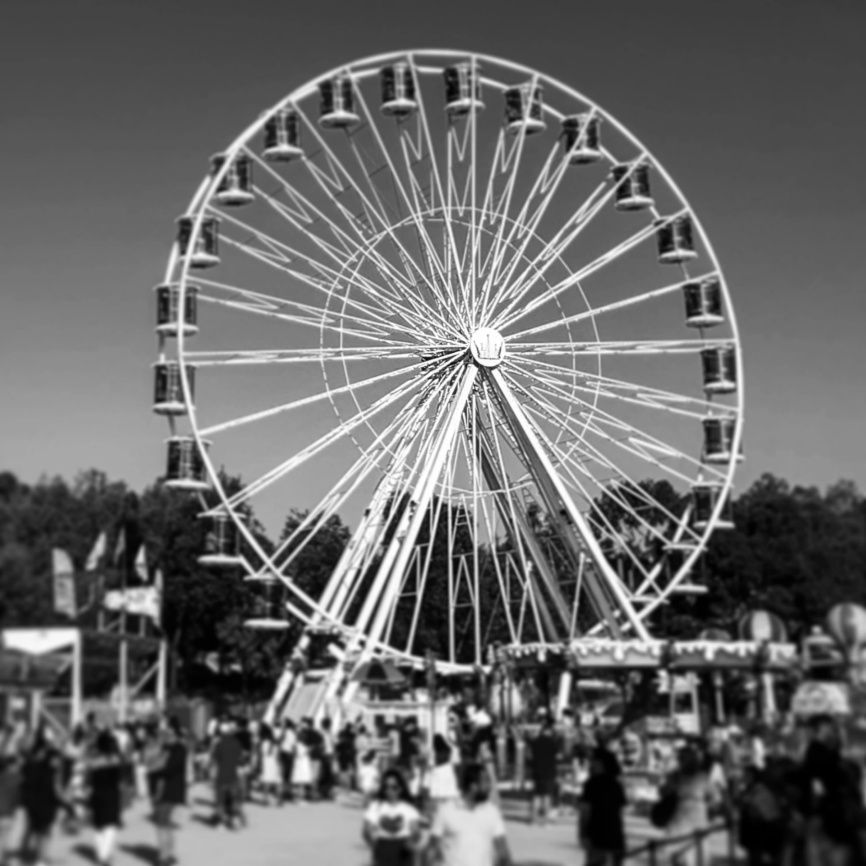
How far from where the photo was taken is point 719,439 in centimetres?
3516

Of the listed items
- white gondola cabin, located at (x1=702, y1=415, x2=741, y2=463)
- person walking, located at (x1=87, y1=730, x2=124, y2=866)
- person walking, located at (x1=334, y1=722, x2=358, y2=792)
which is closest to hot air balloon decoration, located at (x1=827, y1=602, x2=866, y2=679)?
person walking, located at (x1=334, y1=722, x2=358, y2=792)

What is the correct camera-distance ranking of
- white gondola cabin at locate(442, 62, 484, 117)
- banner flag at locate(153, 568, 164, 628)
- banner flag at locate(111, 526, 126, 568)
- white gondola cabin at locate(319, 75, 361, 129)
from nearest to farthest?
banner flag at locate(111, 526, 126, 568), banner flag at locate(153, 568, 164, 628), white gondola cabin at locate(319, 75, 361, 129), white gondola cabin at locate(442, 62, 484, 117)

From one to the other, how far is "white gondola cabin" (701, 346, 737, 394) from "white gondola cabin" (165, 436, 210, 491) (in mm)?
12123

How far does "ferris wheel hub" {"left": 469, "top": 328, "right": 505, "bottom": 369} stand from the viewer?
115ft

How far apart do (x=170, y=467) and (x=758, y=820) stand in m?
18.6

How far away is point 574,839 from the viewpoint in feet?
65.7

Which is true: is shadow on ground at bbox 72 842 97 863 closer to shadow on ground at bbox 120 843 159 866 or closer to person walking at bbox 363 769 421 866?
shadow on ground at bbox 120 843 159 866

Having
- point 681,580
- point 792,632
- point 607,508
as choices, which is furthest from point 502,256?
point 607,508

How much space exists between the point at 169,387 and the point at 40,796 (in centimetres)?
1657

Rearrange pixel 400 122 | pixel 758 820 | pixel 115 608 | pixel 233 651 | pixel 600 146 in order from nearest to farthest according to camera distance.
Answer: pixel 758 820, pixel 115 608, pixel 400 122, pixel 600 146, pixel 233 651

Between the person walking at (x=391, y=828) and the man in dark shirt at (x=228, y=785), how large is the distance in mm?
3963

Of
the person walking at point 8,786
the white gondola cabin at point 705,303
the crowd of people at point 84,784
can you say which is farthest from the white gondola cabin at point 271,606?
the person walking at point 8,786

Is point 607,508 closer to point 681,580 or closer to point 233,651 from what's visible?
point 233,651

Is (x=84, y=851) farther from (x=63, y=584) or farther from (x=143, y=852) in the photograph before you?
(x=63, y=584)
